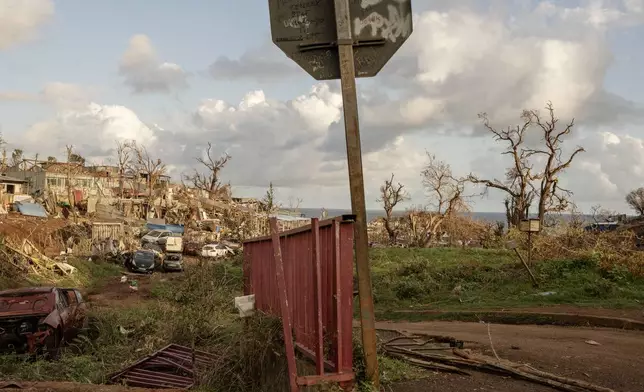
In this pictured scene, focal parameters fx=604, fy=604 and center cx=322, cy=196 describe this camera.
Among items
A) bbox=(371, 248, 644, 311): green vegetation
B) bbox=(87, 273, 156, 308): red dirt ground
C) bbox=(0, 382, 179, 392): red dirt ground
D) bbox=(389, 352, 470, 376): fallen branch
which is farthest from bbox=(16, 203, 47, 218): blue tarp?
bbox=(389, 352, 470, 376): fallen branch

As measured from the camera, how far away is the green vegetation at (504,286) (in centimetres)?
1667

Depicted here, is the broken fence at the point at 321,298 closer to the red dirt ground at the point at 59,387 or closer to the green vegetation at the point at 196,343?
the green vegetation at the point at 196,343

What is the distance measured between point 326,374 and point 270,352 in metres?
1.33

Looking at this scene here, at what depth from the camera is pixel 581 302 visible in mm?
15938

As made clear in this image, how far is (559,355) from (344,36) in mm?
5751

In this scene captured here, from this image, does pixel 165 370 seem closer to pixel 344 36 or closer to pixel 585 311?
pixel 344 36

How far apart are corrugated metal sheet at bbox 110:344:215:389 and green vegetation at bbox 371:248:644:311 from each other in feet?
35.0

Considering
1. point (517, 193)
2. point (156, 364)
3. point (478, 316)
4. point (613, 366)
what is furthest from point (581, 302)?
point (517, 193)

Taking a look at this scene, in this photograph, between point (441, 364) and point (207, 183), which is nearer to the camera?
point (441, 364)

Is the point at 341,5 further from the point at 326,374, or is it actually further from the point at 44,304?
the point at 44,304

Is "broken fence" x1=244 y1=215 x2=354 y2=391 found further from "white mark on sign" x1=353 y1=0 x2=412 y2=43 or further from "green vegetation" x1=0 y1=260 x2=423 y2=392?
"white mark on sign" x1=353 y1=0 x2=412 y2=43

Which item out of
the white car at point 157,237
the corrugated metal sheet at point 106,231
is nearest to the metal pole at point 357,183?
the corrugated metal sheet at point 106,231

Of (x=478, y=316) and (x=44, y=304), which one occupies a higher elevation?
(x=44, y=304)

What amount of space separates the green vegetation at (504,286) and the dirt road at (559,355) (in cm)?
407
